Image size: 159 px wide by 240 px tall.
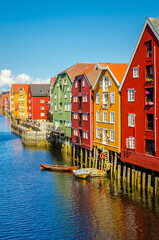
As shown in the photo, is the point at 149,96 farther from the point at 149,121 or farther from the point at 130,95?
the point at 130,95

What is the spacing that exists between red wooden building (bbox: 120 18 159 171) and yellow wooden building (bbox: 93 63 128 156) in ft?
7.90

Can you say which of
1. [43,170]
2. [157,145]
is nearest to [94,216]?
[157,145]

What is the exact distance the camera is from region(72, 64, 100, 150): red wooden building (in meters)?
60.6

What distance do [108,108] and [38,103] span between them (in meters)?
83.2

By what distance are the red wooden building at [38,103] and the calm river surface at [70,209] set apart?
76.8 metres

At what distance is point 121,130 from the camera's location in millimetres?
49344

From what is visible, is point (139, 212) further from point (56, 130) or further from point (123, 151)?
point (56, 130)

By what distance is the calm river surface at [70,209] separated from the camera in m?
32.5

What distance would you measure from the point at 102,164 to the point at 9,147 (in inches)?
1719

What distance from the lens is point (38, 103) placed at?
13338 cm

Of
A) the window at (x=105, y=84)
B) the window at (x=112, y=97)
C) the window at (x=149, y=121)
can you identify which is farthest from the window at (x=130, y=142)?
the window at (x=105, y=84)

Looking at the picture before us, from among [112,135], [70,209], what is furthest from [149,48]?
[70,209]

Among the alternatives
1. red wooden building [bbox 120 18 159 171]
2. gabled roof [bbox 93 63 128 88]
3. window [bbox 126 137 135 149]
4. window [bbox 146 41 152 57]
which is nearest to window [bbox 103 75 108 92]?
gabled roof [bbox 93 63 128 88]

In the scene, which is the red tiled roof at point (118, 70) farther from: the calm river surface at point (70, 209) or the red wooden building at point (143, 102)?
the calm river surface at point (70, 209)
